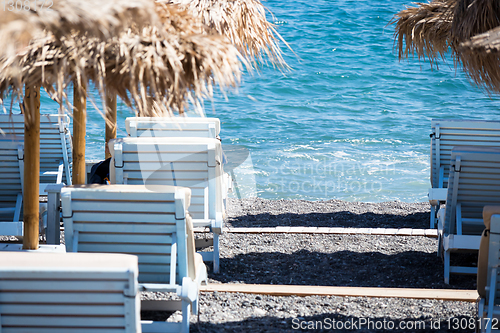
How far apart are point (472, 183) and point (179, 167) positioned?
233 cm

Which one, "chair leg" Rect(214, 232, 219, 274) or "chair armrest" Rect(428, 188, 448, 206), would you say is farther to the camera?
"chair armrest" Rect(428, 188, 448, 206)

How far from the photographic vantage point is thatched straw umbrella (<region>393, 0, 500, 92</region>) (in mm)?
3004

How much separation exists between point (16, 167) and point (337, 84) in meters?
14.4

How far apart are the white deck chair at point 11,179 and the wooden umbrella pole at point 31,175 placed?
95 cm

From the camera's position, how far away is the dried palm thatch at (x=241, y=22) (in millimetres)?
4109

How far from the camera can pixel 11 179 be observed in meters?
3.80

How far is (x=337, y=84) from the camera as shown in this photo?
16.8 meters

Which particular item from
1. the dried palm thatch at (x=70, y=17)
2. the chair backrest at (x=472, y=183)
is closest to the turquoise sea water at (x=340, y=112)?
the chair backrest at (x=472, y=183)

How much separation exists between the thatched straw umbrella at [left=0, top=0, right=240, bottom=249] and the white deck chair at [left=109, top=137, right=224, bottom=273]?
1.34 meters

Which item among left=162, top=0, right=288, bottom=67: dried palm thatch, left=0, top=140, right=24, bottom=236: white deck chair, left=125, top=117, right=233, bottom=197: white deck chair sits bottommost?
left=0, top=140, right=24, bottom=236: white deck chair

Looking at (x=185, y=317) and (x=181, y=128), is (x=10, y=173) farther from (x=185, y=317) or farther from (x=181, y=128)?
(x=185, y=317)

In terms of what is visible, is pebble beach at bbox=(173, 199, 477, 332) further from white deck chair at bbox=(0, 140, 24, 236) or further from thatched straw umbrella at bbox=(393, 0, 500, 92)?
white deck chair at bbox=(0, 140, 24, 236)

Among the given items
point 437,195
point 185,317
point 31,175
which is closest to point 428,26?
point 437,195

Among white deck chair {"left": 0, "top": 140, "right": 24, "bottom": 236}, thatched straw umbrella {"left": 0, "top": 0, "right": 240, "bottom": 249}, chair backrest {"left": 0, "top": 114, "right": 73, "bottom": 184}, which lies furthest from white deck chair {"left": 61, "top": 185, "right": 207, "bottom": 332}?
chair backrest {"left": 0, "top": 114, "right": 73, "bottom": 184}
